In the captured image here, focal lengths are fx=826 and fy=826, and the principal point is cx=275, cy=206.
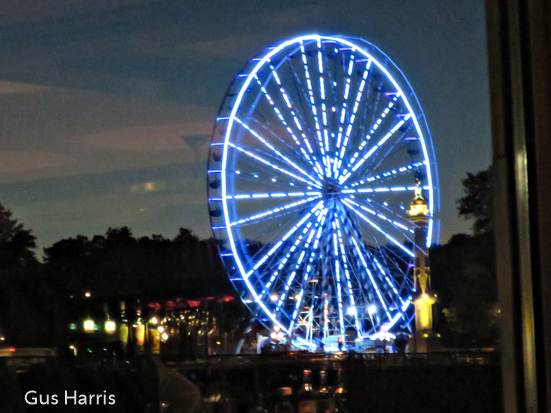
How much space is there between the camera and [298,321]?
19.3m

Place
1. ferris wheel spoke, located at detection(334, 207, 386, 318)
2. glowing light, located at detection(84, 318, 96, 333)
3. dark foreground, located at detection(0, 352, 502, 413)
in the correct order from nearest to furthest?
dark foreground, located at detection(0, 352, 502, 413)
ferris wheel spoke, located at detection(334, 207, 386, 318)
glowing light, located at detection(84, 318, 96, 333)

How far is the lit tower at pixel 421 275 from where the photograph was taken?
19562 mm

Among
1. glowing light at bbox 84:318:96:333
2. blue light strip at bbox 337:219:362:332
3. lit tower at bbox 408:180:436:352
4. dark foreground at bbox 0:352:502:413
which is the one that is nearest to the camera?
dark foreground at bbox 0:352:502:413

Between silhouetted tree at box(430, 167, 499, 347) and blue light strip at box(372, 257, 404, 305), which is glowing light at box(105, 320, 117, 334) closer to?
blue light strip at box(372, 257, 404, 305)

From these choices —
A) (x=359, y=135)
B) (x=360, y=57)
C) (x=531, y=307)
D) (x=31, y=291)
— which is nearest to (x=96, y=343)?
(x=359, y=135)

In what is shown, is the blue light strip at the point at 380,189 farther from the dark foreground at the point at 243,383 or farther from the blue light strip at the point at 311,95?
the dark foreground at the point at 243,383

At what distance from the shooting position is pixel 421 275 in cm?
2364

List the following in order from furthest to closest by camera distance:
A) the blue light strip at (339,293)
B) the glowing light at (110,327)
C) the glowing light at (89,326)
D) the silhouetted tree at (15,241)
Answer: the silhouetted tree at (15,241) → the glowing light at (89,326) → the blue light strip at (339,293) → the glowing light at (110,327)

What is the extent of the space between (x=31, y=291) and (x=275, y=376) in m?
15.9

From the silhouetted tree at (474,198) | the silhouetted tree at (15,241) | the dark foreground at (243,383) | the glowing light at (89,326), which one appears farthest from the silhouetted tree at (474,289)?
the silhouetted tree at (15,241)

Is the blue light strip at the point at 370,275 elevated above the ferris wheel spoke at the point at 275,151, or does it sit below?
below

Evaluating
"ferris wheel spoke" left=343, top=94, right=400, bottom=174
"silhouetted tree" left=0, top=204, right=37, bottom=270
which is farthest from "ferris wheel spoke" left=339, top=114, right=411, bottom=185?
"silhouetted tree" left=0, top=204, right=37, bottom=270

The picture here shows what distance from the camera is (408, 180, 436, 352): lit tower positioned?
770 inches

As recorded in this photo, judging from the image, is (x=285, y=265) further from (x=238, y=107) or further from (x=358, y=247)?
(x=238, y=107)
